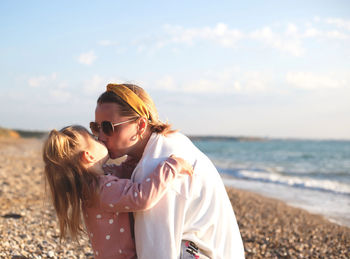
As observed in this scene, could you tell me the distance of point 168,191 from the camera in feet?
7.31

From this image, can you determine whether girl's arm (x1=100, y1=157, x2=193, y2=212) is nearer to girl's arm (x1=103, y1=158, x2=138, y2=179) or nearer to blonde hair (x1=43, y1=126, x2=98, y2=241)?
blonde hair (x1=43, y1=126, x2=98, y2=241)

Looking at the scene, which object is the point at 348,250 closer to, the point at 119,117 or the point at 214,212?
the point at 214,212

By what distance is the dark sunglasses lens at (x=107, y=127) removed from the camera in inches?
99.4

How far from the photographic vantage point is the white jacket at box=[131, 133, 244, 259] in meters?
2.22

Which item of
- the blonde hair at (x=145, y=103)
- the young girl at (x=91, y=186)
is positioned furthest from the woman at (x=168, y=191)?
the young girl at (x=91, y=186)

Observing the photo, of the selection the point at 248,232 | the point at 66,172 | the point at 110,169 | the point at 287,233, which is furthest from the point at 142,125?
the point at 287,233

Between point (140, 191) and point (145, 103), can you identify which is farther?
point (145, 103)

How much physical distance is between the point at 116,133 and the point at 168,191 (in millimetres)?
615

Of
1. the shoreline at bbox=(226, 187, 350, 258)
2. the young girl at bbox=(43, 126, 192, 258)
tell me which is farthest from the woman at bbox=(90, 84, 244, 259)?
the shoreline at bbox=(226, 187, 350, 258)

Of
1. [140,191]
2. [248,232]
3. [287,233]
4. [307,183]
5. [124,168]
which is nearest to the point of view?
[140,191]

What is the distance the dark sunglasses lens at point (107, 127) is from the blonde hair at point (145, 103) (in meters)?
0.12

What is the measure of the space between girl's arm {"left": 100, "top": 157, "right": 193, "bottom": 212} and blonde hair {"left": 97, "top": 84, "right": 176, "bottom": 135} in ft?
1.11

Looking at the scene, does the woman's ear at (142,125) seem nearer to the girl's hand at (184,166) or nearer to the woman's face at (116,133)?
the woman's face at (116,133)

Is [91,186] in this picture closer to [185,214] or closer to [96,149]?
[96,149]
